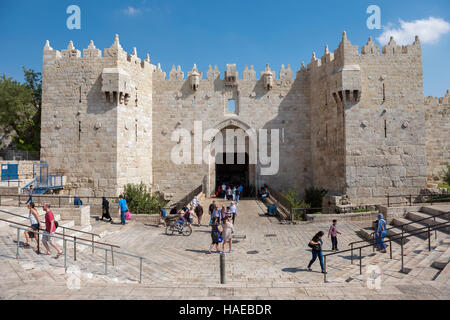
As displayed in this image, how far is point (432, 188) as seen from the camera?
17.1 meters

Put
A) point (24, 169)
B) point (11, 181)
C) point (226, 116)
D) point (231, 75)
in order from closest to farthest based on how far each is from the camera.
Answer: point (11, 181)
point (24, 169)
point (231, 75)
point (226, 116)

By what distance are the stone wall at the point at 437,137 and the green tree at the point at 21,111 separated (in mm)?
32352

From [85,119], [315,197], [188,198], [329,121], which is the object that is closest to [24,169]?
[85,119]

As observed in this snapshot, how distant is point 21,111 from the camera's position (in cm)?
2538

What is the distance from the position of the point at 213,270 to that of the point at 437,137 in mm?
19256

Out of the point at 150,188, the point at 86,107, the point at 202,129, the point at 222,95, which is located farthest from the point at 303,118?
the point at 86,107

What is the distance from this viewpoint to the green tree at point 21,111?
24.9 m

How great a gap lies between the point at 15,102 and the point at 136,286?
26.4m

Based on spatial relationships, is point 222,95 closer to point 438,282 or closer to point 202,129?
point 202,129

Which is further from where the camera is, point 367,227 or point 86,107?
point 86,107

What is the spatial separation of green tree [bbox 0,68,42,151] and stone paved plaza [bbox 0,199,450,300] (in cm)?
1721

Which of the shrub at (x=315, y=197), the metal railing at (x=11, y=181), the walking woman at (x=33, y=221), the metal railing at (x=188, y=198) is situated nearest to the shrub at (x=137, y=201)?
the metal railing at (x=188, y=198)

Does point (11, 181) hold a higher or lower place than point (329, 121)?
lower

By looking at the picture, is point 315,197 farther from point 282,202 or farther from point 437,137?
point 437,137
